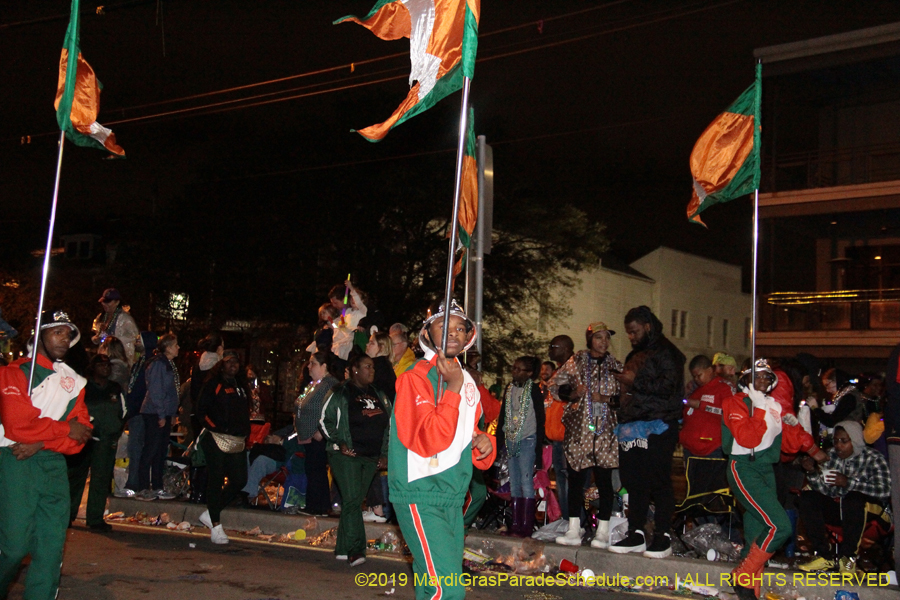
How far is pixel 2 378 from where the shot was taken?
5.84 m

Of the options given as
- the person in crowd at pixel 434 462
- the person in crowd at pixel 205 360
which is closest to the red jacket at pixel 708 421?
the person in crowd at pixel 434 462

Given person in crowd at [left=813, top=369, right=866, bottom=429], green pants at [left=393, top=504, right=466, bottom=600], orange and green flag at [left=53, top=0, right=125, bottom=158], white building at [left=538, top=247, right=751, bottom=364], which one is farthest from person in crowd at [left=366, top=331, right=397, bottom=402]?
white building at [left=538, top=247, right=751, bottom=364]

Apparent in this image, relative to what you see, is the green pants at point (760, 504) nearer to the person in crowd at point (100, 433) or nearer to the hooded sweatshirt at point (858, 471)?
the hooded sweatshirt at point (858, 471)

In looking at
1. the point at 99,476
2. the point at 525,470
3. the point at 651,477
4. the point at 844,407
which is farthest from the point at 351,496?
the point at 844,407

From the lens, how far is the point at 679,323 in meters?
49.6

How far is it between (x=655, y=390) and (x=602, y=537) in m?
1.58

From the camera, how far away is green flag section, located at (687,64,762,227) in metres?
8.72

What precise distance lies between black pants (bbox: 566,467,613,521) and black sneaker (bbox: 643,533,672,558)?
0.65m

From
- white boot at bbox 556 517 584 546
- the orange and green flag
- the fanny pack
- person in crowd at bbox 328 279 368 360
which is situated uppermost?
the orange and green flag

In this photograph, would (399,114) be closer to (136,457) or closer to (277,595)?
(277,595)

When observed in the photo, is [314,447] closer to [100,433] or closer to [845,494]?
[100,433]

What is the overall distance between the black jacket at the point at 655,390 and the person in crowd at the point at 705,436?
1.20m

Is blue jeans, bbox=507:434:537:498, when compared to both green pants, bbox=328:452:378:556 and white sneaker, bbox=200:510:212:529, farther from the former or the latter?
white sneaker, bbox=200:510:212:529

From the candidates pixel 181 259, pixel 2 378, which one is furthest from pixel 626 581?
pixel 181 259
